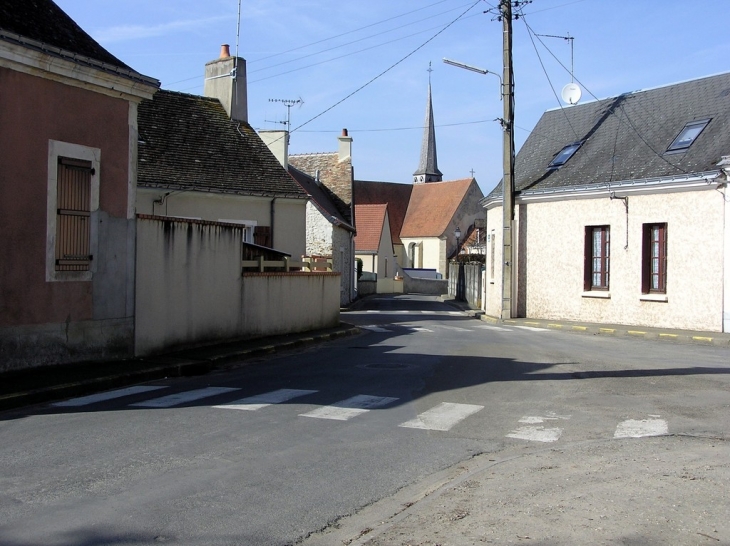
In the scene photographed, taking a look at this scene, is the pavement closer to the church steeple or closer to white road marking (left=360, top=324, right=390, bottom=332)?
white road marking (left=360, top=324, right=390, bottom=332)

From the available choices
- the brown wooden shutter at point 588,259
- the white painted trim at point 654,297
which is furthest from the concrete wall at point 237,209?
the white painted trim at point 654,297

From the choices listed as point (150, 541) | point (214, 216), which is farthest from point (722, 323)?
point (150, 541)

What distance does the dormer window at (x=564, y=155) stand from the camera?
26.2 meters

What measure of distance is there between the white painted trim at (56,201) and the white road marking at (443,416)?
615cm

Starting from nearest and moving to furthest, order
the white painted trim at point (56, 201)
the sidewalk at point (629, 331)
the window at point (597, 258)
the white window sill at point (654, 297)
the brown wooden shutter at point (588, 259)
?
the white painted trim at point (56, 201) < the sidewalk at point (629, 331) < the white window sill at point (654, 297) < the window at point (597, 258) < the brown wooden shutter at point (588, 259)

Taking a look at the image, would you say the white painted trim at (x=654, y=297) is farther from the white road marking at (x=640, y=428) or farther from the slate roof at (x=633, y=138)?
the white road marking at (x=640, y=428)

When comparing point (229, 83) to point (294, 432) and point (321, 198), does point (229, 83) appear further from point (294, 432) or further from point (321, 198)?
point (294, 432)

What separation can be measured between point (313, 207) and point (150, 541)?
107 ft

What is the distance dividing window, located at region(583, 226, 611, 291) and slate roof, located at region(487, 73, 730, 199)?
1.59 meters

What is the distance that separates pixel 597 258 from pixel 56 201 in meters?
16.9

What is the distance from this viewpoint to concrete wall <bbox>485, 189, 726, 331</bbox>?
20.2 meters

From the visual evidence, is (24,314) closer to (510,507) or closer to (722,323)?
(510,507)

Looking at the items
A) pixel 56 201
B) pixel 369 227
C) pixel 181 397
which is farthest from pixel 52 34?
pixel 369 227

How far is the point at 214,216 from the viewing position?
79.3 ft
